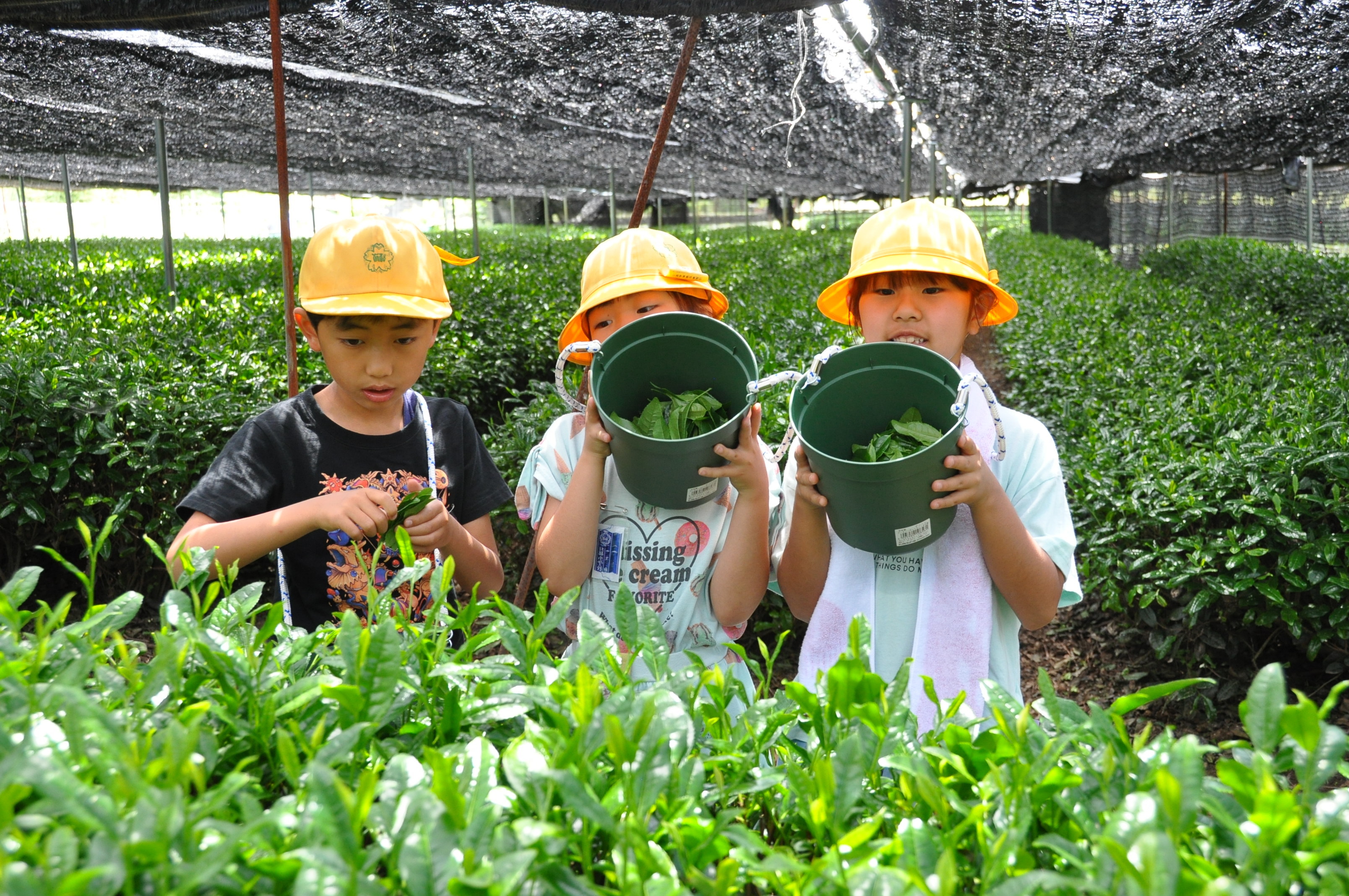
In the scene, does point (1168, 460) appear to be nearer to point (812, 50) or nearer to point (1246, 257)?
point (812, 50)

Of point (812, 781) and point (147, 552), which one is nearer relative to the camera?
point (812, 781)

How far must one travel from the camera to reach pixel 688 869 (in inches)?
30.6

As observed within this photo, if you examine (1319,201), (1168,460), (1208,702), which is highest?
(1319,201)

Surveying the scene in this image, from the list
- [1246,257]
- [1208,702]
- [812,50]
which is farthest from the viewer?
[1246,257]

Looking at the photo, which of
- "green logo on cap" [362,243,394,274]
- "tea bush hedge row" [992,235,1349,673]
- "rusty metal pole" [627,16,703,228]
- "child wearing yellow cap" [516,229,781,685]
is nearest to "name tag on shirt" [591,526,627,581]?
"child wearing yellow cap" [516,229,781,685]

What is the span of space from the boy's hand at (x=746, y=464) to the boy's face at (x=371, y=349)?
643 mm

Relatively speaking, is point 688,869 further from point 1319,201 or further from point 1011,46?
point 1319,201

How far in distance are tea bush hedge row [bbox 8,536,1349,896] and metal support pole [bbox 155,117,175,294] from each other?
282 inches

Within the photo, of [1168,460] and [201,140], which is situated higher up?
[201,140]

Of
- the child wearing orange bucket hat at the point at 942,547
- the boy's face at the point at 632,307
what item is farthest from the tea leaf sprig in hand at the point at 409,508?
the child wearing orange bucket hat at the point at 942,547

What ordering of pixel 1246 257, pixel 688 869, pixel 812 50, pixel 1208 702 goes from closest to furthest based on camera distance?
pixel 688 869
pixel 1208 702
pixel 812 50
pixel 1246 257

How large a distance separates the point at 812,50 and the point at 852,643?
8200 mm

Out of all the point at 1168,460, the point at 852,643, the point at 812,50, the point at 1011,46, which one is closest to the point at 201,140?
the point at 812,50

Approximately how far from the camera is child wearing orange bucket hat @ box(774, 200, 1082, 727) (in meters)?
1.64
